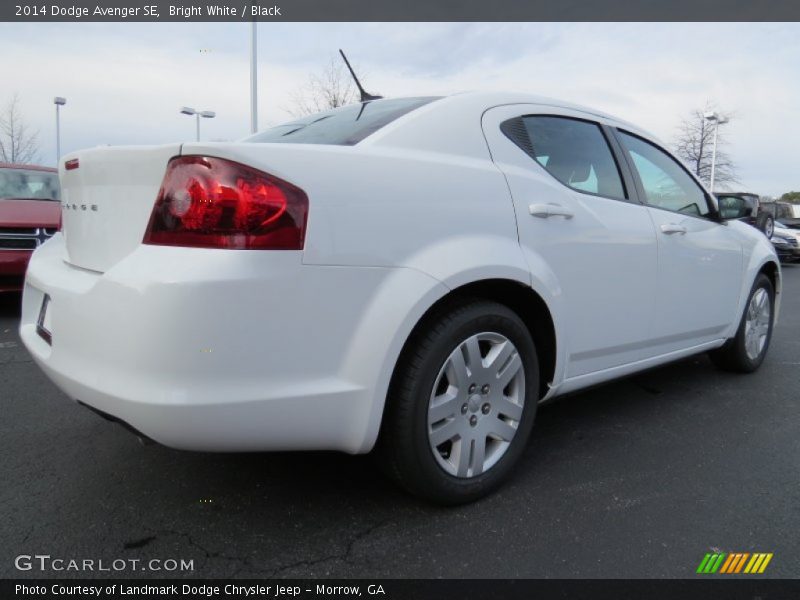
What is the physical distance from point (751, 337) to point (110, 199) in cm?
393

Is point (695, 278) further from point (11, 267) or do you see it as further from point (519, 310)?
point (11, 267)

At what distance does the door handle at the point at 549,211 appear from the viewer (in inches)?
90.4

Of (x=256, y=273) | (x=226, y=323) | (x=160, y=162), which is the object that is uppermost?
(x=160, y=162)

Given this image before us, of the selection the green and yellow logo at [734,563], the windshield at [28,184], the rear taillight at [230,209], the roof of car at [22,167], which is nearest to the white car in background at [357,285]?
the rear taillight at [230,209]

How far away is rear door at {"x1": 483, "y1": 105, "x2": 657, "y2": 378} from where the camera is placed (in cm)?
232

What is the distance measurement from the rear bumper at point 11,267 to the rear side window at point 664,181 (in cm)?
494

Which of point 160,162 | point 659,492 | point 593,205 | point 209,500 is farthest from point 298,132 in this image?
point 659,492

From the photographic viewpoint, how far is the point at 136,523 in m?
2.02

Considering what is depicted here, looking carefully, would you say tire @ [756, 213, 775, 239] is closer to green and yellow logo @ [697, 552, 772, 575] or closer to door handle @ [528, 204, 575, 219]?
door handle @ [528, 204, 575, 219]

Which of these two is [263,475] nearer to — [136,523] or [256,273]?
[136,523]

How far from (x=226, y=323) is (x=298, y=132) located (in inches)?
46.4

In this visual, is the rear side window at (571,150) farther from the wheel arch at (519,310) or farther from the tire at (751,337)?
the tire at (751,337)

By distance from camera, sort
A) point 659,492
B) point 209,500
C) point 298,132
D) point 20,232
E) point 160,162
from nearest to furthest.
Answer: point 160,162 → point 209,500 → point 659,492 → point 298,132 → point 20,232

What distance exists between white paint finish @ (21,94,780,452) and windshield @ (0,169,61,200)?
4373 mm
